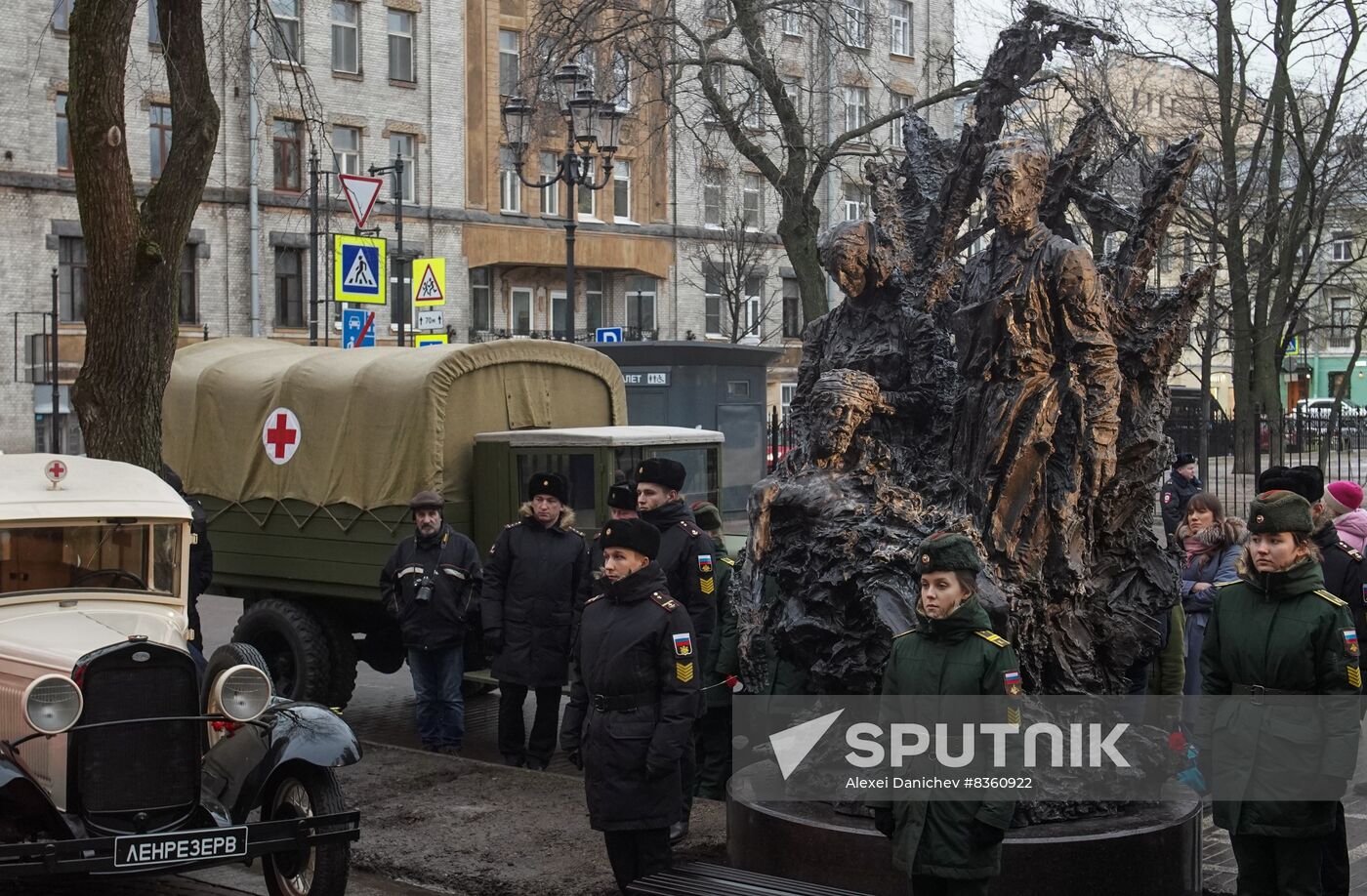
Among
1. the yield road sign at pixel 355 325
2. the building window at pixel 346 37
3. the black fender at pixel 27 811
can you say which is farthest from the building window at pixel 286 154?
the black fender at pixel 27 811

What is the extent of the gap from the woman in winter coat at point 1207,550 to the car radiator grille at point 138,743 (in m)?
5.60

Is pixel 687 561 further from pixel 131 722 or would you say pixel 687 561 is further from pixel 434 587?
pixel 131 722

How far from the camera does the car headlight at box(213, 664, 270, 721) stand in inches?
303

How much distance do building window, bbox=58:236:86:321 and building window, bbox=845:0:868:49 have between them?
21.3m

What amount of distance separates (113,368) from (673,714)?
746 centimetres

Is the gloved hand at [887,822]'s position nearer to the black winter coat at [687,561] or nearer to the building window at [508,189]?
the black winter coat at [687,561]

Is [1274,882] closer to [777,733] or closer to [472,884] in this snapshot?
[777,733]

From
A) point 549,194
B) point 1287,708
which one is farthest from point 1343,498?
point 549,194

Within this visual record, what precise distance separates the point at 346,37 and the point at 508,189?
20.4ft

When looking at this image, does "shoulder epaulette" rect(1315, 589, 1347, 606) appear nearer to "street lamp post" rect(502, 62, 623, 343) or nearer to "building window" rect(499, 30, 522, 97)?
"street lamp post" rect(502, 62, 623, 343)

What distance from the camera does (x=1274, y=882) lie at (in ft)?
21.0

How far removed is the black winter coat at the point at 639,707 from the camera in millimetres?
6527

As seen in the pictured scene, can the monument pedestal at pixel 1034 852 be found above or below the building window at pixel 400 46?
below

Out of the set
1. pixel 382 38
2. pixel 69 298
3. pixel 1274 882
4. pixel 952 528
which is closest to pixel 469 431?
pixel 952 528
